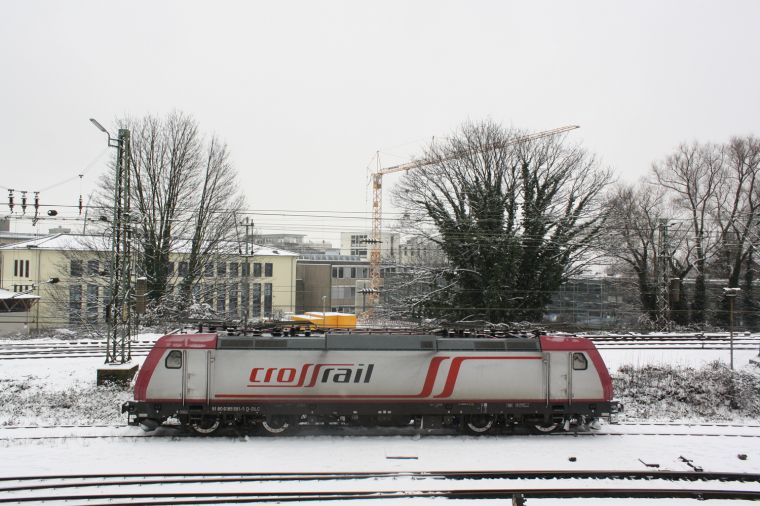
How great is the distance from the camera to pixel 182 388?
14.4 metres

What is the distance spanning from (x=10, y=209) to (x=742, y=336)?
3615 cm

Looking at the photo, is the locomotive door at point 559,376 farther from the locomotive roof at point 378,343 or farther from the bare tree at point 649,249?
the bare tree at point 649,249

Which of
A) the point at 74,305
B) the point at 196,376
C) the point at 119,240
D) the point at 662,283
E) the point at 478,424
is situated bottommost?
the point at 478,424

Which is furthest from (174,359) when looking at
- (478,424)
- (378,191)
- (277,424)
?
(378,191)

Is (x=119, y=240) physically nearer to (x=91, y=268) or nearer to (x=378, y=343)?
(x=378, y=343)

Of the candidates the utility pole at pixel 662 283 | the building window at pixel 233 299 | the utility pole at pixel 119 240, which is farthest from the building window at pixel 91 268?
the utility pole at pixel 662 283

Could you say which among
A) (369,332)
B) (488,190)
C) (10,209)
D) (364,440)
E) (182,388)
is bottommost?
(364,440)

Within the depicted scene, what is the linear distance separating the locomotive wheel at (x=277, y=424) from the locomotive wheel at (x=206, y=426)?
51.4 inches

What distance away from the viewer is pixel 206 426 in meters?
14.8

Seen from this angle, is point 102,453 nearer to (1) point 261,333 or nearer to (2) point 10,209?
(1) point 261,333

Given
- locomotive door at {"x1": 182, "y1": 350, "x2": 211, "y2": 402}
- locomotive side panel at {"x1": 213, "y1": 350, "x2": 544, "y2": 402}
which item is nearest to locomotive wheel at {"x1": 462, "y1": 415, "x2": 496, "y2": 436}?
locomotive side panel at {"x1": 213, "y1": 350, "x2": 544, "y2": 402}

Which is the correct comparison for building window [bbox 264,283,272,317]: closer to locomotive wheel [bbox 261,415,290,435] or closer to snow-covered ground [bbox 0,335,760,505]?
snow-covered ground [bbox 0,335,760,505]

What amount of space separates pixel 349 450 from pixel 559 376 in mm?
6084

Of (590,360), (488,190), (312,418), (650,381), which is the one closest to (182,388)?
(312,418)
